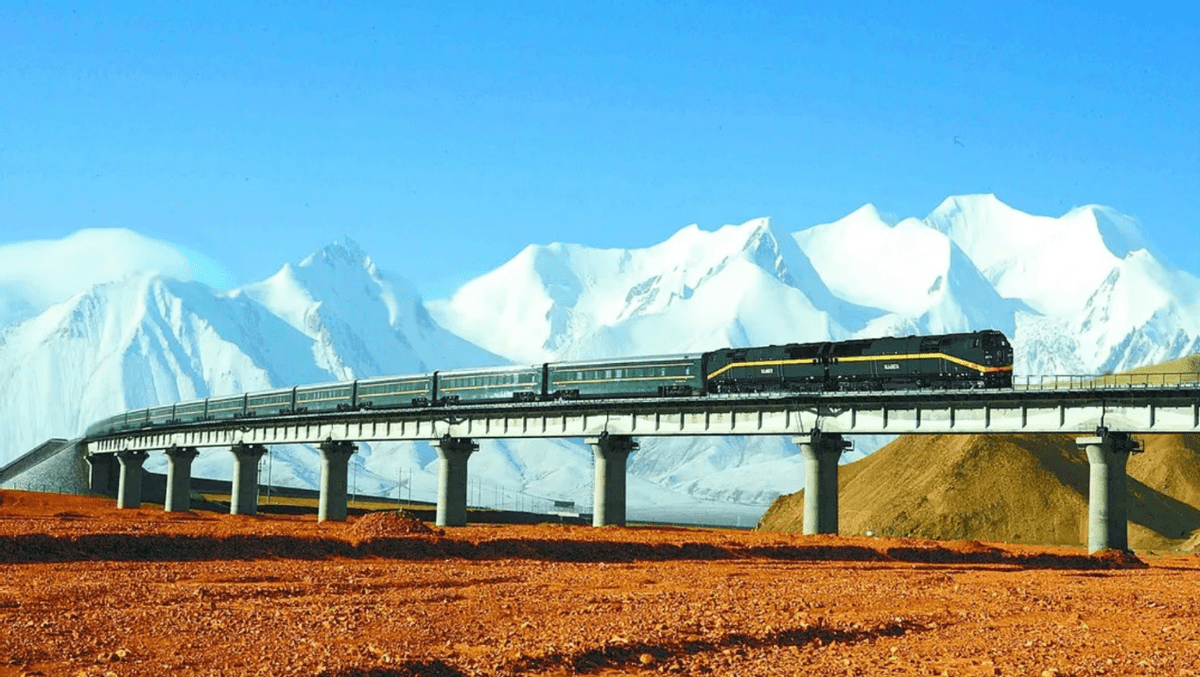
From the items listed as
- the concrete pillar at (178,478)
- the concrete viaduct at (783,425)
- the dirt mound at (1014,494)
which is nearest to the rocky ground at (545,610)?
the concrete viaduct at (783,425)

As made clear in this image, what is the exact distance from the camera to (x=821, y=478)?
224 ft

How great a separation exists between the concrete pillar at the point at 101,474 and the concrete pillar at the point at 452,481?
79702 mm

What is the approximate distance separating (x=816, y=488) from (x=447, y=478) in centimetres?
2909

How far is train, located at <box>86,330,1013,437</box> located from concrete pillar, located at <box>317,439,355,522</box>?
116 inches

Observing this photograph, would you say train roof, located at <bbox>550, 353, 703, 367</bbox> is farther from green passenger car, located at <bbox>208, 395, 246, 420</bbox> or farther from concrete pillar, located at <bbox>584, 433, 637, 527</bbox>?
green passenger car, located at <bbox>208, 395, 246, 420</bbox>

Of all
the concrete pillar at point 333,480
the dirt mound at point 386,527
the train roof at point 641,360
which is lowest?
the dirt mound at point 386,527

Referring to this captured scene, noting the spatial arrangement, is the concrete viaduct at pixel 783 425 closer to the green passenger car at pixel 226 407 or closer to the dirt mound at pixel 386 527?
the green passenger car at pixel 226 407

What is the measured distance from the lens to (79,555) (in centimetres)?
4844

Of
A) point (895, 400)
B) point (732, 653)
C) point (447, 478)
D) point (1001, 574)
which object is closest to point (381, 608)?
point (732, 653)

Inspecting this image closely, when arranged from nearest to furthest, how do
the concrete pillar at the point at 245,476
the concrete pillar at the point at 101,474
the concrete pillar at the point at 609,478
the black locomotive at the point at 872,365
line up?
the black locomotive at the point at 872,365, the concrete pillar at the point at 609,478, the concrete pillar at the point at 245,476, the concrete pillar at the point at 101,474

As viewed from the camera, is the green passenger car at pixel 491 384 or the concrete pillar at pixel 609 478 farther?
the green passenger car at pixel 491 384

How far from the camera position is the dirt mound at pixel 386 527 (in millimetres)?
56438

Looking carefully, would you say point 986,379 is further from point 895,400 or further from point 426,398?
point 426,398

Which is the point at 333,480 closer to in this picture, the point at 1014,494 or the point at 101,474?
the point at 1014,494
